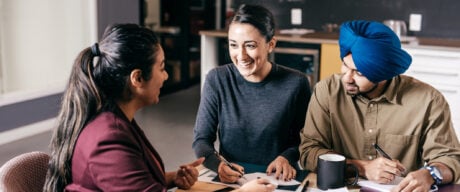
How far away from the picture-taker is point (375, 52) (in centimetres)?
172

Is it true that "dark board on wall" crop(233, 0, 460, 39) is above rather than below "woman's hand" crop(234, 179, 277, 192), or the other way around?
above

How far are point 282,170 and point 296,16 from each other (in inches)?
163

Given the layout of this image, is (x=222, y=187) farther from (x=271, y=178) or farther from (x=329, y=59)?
(x=329, y=59)

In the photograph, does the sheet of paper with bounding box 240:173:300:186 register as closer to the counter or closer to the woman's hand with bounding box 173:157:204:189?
the woman's hand with bounding box 173:157:204:189

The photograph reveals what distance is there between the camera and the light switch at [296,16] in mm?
5738

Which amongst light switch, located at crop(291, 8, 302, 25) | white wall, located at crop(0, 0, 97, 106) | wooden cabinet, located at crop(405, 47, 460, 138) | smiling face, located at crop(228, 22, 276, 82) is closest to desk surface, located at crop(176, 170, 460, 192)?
smiling face, located at crop(228, 22, 276, 82)

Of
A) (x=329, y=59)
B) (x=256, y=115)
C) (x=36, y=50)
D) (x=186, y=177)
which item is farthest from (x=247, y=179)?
(x=36, y=50)

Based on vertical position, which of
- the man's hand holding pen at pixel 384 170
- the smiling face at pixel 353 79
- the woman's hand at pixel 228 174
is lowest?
Answer: the woman's hand at pixel 228 174

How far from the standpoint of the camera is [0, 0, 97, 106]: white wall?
4.66 metres

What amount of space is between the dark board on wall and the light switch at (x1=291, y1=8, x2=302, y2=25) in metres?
0.04

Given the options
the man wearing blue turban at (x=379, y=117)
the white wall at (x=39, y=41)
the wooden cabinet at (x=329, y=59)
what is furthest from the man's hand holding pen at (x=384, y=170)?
the white wall at (x=39, y=41)

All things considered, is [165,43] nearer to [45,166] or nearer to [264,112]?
[264,112]

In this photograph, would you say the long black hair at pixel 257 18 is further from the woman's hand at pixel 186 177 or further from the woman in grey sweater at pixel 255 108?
the woman's hand at pixel 186 177

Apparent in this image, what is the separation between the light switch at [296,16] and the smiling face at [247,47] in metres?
3.83
